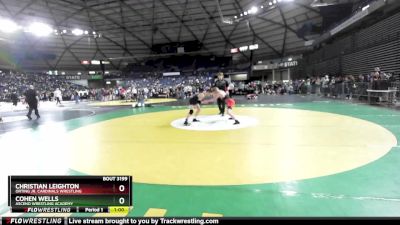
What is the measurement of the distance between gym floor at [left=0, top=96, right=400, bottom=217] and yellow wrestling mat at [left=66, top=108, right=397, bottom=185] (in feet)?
0.05

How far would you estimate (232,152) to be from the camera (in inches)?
198

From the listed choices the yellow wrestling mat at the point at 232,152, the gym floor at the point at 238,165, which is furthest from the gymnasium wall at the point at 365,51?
the yellow wrestling mat at the point at 232,152

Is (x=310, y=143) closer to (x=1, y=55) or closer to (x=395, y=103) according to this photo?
(x=395, y=103)

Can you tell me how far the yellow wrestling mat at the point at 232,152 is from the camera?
392 cm

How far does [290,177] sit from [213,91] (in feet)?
17.2

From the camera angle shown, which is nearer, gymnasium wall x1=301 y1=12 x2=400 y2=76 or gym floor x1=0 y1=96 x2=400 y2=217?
gym floor x1=0 y1=96 x2=400 y2=217

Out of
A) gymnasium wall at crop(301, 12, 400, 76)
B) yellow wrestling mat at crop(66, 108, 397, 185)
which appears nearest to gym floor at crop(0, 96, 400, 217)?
yellow wrestling mat at crop(66, 108, 397, 185)

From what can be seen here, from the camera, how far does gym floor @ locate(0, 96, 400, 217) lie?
9.59 feet

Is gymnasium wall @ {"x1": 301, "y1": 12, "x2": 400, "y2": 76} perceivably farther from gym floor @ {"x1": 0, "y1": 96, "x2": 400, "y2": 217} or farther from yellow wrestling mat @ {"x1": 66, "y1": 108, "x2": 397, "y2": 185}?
yellow wrestling mat @ {"x1": 66, "y1": 108, "x2": 397, "y2": 185}

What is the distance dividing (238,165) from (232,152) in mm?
756

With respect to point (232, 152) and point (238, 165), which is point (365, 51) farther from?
point (238, 165)

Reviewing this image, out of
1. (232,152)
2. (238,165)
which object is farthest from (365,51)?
(238,165)

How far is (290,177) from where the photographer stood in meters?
3.71

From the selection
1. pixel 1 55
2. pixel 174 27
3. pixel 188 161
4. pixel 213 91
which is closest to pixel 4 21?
pixel 1 55
